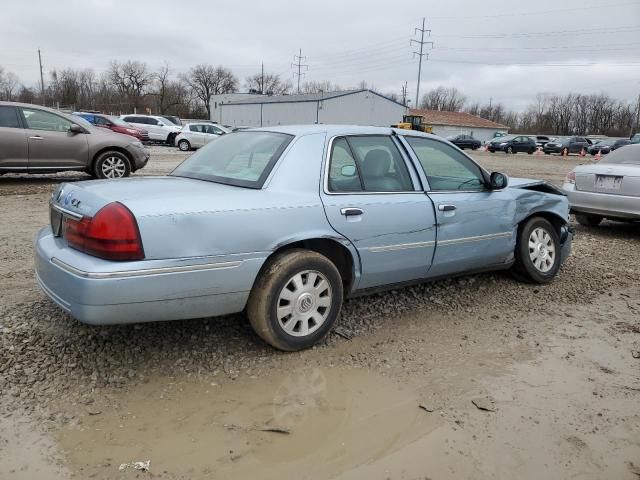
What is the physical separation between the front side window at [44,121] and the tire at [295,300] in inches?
320

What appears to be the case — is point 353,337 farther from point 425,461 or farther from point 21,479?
point 21,479

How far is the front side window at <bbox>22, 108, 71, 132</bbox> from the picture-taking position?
31.0ft

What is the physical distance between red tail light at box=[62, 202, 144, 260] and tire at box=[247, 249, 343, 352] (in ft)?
2.59

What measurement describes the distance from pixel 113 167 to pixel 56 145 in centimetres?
109

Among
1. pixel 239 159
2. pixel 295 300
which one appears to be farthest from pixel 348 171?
pixel 295 300

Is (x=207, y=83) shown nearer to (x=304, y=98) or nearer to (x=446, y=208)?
(x=304, y=98)

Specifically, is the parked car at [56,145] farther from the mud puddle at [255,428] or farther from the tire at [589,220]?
the tire at [589,220]

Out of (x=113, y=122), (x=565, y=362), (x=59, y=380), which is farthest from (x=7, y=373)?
(x=113, y=122)

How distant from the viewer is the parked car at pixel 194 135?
991 inches

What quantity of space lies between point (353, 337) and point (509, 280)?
7.05 ft

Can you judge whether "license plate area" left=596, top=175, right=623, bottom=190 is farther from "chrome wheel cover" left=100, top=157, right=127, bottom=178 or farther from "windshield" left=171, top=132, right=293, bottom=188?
"chrome wheel cover" left=100, top=157, right=127, bottom=178

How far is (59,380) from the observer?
3.03 meters

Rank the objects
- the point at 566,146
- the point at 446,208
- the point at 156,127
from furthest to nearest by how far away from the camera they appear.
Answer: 1. the point at 566,146
2. the point at 156,127
3. the point at 446,208

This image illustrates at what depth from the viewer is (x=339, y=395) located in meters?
3.05
